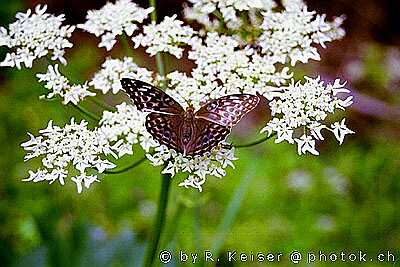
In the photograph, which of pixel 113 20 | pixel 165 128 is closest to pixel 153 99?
pixel 165 128

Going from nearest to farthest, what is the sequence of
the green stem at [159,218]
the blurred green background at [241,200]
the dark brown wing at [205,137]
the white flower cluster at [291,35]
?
the dark brown wing at [205,137] < the green stem at [159,218] < the white flower cluster at [291,35] < the blurred green background at [241,200]

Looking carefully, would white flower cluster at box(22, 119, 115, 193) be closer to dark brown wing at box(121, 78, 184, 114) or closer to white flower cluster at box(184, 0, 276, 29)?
dark brown wing at box(121, 78, 184, 114)

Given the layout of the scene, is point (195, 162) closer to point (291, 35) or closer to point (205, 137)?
point (205, 137)

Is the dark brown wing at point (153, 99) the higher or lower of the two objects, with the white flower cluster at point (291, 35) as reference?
higher

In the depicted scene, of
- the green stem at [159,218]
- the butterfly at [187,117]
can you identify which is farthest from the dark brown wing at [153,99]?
the green stem at [159,218]

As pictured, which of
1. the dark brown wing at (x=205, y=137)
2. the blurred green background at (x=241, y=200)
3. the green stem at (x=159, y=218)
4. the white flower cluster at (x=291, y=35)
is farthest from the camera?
the blurred green background at (x=241, y=200)

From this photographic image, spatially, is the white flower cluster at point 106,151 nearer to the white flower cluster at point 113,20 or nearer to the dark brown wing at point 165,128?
the dark brown wing at point 165,128

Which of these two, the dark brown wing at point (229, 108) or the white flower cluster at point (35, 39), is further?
the white flower cluster at point (35, 39)

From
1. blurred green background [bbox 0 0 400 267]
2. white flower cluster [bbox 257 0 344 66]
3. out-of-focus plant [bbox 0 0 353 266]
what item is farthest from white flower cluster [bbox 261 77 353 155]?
blurred green background [bbox 0 0 400 267]
